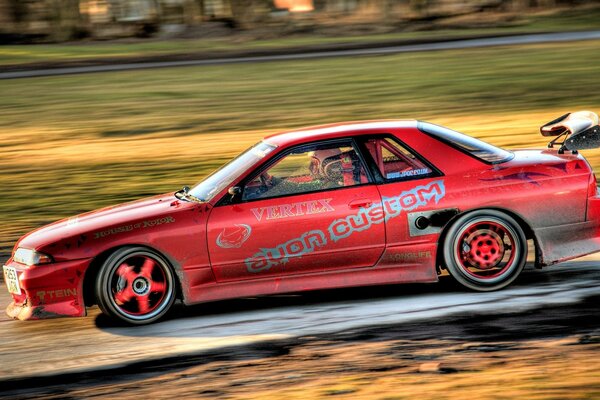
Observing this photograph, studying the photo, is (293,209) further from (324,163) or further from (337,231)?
(324,163)

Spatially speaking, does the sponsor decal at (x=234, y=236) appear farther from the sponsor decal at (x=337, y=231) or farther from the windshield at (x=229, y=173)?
the windshield at (x=229, y=173)

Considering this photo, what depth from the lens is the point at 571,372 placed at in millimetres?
5480

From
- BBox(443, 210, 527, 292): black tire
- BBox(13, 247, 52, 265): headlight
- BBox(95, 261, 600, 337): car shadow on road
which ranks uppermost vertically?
BBox(13, 247, 52, 265): headlight

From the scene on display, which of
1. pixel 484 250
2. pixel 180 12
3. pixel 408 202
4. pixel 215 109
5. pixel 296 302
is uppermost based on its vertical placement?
pixel 180 12

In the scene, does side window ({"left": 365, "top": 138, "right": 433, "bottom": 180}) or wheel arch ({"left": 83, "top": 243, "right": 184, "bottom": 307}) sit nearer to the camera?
wheel arch ({"left": 83, "top": 243, "right": 184, "bottom": 307})

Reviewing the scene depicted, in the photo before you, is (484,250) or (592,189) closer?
(484,250)

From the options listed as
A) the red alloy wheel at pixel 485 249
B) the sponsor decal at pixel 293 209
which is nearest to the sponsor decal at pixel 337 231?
the sponsor decal at pixel 293 209

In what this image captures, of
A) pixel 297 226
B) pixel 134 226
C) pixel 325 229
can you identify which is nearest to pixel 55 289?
pixel 134 226

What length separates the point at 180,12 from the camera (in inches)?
1786

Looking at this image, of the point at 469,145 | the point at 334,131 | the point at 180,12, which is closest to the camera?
the point at 334,131

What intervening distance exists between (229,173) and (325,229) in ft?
3.11

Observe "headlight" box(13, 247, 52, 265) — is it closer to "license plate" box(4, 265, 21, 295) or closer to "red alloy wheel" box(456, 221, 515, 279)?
"license plate" box(4, 265, 21, 295)

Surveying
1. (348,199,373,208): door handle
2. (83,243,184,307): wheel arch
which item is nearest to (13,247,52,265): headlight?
(83,243,184,307): wheel arch

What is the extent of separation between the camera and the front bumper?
7.05 m
